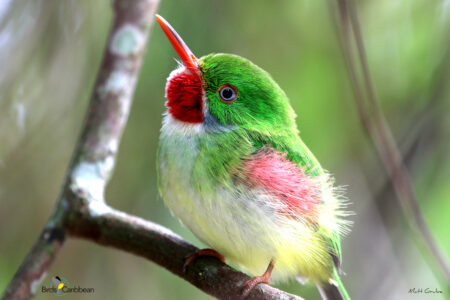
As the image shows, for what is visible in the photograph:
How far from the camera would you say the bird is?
80.2 inches

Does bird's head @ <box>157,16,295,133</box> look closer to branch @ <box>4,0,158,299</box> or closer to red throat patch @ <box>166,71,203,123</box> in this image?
red throat patch @ <box>166,71,203,123</box>

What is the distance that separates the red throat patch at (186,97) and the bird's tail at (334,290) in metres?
0.92

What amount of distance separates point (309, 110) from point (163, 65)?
36.2 inches

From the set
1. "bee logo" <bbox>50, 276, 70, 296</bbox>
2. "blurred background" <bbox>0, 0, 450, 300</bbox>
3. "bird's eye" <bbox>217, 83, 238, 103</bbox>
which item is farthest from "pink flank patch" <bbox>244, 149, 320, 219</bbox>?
"bee logo" <bbox>50, 276, 70, 296</bbox>

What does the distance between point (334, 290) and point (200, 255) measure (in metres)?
0.68

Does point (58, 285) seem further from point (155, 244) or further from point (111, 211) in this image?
point (155, 244)

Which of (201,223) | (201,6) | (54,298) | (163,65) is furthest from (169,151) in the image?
(54,298)

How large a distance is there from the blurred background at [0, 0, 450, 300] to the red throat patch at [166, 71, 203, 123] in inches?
34.3

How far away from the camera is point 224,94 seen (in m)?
2.25

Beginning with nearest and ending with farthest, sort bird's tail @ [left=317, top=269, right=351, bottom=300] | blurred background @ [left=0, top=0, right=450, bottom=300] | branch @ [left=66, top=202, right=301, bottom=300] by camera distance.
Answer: branch @ [left=66, top=202, right=301, bottom=300]
bird's tail @ [left=317, top=269, right=351, bottom=300]
blurred background @ [left=0, top=0, right=450, bottom=300]

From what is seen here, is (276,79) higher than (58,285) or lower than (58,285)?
higher
